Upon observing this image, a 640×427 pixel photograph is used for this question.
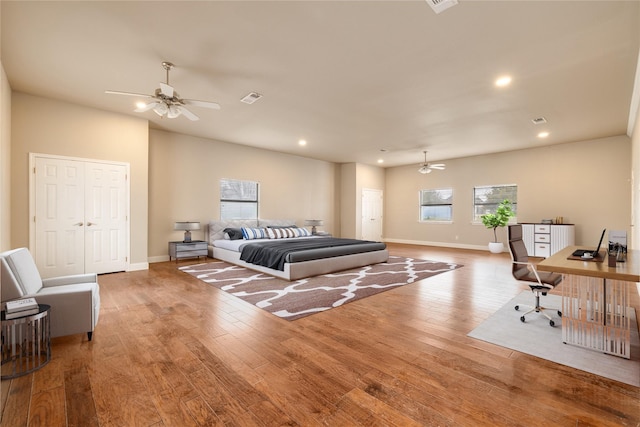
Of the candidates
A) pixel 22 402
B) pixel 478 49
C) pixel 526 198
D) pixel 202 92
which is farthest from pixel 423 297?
pixel 526 198

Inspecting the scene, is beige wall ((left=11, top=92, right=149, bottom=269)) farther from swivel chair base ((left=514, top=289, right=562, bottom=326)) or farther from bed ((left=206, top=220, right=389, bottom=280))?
swivel chair base ((left=514, top=289, right=562, bottom=326))

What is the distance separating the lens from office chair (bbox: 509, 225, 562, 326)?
293 centimetres

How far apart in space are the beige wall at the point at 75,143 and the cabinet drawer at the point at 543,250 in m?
9.14

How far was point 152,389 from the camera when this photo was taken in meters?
1.81

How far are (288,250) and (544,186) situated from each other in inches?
282

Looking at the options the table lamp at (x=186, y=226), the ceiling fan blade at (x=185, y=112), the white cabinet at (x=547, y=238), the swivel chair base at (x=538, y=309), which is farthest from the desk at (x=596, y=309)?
the table lamp at (x=186, y=226)

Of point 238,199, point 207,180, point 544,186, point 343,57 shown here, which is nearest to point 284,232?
point 238,199

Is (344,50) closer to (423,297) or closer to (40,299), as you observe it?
(423,297)

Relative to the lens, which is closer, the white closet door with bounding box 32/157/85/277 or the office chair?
the office chair

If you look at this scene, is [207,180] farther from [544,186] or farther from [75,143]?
[544,186]

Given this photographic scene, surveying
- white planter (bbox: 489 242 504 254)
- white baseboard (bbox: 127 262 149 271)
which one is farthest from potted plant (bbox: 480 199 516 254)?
white baseboard (bbox: 127 262 149 271)

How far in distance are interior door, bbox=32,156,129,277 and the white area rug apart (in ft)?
19.0

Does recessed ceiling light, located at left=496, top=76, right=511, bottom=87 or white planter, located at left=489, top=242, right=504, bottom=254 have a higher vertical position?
recessed ceiling light, located at left=496, top=76, right=511, bottom=87

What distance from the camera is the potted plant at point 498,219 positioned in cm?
773
